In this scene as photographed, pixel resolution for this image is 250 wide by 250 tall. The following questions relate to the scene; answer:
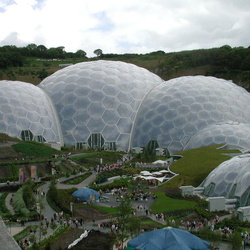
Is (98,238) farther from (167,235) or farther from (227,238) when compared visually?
(227,238)

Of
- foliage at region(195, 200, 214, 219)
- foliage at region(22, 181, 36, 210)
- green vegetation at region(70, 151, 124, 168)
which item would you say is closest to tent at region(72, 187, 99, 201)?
foliage at region(22, 181, 36, 210)

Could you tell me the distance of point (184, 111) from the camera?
156ft

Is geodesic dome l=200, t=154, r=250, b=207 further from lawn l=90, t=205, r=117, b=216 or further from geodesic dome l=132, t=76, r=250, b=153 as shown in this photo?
geodesic dome l=132, t=76, r=250, b=153

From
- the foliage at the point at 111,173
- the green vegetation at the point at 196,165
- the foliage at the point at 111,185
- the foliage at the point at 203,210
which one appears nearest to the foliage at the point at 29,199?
the foliage at the point at 111,185

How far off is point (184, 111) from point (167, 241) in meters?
33.8

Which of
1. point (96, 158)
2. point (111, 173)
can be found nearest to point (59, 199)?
point (111, 173)

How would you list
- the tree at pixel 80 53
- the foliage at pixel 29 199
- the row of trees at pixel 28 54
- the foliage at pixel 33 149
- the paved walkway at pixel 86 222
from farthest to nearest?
the tree at pixel 80 53 → the row of trees at pixel 28 54 → the foliage at pixel 33 149 → the foliage at pixel 29 199 → the paved walkway at pixel 86 222

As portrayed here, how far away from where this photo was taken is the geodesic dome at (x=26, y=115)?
148ft

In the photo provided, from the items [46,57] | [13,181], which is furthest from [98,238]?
[46,57]

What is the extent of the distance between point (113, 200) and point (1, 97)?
26.5 metres

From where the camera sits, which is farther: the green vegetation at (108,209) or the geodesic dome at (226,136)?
the geodesic dome at (226,136)

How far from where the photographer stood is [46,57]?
12025 centimetres

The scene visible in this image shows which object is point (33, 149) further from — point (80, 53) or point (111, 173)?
point (80, 53)

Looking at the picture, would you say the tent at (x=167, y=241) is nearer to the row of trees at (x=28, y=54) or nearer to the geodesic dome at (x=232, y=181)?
the geodesic dome at (x=232, y=181)
